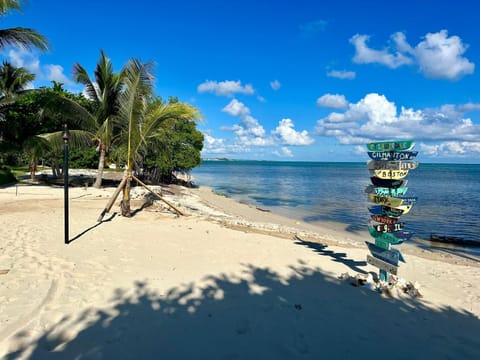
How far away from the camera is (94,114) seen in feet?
55.4

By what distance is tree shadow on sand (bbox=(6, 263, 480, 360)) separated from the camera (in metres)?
3.11

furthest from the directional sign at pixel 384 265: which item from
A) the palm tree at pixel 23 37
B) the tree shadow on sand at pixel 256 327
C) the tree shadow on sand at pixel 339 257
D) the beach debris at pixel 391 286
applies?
the palm tree at pixel 23 37

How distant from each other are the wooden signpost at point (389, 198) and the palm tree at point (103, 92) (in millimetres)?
14263

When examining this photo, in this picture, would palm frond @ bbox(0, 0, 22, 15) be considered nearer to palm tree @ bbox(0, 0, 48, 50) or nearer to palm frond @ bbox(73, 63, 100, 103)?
palm tree @ bbox(0, 0, 48, 50)

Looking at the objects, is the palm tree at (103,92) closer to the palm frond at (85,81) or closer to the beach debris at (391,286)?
the palm frond at (85,81)

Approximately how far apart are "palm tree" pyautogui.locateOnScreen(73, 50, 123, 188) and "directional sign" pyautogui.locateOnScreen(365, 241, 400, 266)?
1449 centimetres

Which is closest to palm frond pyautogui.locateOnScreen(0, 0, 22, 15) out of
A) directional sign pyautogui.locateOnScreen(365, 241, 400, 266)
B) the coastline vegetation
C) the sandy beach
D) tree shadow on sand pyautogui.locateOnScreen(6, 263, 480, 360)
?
the coastline vegetation

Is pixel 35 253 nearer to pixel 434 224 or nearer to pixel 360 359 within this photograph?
pixel 360 359

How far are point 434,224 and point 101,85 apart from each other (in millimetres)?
19416

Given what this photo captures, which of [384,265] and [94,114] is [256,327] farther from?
[94,114]

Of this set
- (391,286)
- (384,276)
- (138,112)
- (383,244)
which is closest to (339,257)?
(384,276)

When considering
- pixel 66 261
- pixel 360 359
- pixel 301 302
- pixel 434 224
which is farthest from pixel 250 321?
pixel 434 224

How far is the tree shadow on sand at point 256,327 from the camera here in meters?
3.11

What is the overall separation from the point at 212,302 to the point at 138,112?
7.95 metres
